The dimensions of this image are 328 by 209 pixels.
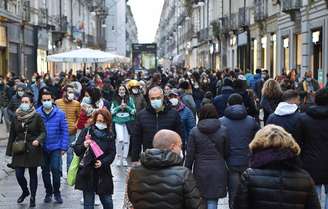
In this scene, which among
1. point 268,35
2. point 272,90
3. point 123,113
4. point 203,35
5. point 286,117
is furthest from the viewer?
point 203,35

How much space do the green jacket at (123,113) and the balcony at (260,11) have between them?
21.5 meters

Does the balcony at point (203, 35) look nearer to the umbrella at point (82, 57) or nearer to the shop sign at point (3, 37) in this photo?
the shop sign at point (3, 37)

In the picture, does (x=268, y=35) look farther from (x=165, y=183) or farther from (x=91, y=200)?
(x=165, y=183)

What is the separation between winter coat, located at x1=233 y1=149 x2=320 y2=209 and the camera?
4582 mm

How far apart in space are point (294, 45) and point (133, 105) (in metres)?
15.8

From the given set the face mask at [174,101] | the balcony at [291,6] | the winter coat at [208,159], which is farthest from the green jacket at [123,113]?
the balcony at [291,6]

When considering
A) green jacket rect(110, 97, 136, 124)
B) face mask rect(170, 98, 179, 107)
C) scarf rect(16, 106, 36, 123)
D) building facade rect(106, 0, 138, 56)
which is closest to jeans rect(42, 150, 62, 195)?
scarf rect(16, 106, 36, 123)

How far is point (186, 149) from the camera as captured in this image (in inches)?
303

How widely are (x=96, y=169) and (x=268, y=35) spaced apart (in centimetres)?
2720

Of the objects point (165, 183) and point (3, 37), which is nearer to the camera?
point (165, 183)

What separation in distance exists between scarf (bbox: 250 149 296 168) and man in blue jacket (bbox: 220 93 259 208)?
2.92m

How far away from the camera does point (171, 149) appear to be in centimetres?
499

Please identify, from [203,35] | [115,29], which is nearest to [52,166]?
[203,35]

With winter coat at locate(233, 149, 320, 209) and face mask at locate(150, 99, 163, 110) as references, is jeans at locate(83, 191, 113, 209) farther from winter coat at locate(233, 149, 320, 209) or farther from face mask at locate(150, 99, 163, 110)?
winter coat at locate(233, 149, 320, 209)
